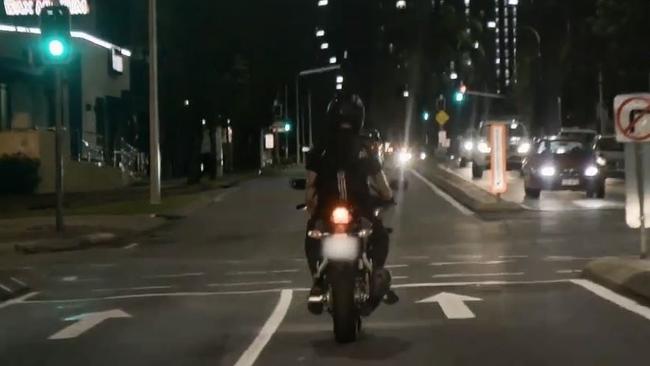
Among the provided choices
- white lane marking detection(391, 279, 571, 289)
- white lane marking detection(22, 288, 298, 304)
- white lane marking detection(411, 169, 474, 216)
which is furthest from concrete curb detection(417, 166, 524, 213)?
white lane marking detection(22, 288, 298, 304)

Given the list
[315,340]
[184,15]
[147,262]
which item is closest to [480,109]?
[184,15]

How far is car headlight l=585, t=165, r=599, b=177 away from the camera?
3644 cm

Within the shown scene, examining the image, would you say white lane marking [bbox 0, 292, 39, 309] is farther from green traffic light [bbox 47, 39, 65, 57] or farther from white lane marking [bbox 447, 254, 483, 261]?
green traffic light [bbox 47, 39, 65, 57]

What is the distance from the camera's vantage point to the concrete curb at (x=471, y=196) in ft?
103

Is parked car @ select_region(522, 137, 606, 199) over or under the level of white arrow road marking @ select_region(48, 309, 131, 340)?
over

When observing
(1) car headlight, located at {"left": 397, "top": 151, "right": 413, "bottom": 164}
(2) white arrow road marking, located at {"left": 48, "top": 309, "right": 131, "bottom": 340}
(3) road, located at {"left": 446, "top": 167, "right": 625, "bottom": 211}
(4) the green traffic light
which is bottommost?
(2) white arrow road marking, located at {"left": 48, "top": 309, "right": 131, "bottom": 340}

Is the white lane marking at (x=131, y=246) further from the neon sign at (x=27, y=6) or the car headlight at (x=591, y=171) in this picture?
the neon sign at (x=27, y=6)

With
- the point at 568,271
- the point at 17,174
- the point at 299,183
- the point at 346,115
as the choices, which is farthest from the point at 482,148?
the point at 346,115

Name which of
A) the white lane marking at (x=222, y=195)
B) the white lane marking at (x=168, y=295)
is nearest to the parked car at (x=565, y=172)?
the white lane marking at (x=222, y=195)

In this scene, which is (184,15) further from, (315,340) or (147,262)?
(315,340)

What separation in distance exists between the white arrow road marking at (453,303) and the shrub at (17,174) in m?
32.5

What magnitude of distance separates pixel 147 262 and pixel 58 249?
3619mm

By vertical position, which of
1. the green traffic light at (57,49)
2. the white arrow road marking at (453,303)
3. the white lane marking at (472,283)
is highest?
the green traffic light at (57,49)

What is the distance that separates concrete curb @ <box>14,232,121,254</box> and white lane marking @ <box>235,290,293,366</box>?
9.39 meters
